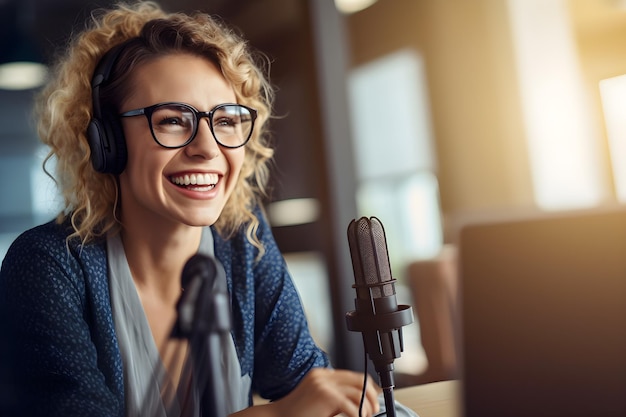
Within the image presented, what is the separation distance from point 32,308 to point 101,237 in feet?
0.47

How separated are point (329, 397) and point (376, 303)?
146mm

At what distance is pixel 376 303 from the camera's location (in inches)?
23.4

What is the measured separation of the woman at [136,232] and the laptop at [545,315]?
39 centimetres

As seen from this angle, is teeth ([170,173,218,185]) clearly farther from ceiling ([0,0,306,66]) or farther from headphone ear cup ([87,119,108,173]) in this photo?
ceiling ([0,0,306,66])

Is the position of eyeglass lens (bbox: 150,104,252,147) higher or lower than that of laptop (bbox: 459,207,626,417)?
higher

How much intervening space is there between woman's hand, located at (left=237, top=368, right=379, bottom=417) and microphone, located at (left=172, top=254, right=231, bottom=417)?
0.72 ft

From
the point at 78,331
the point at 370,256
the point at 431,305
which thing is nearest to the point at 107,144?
the point at 78,331

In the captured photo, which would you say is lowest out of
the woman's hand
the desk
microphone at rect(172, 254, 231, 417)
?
the desk

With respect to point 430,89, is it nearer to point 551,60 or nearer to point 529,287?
point 551,60

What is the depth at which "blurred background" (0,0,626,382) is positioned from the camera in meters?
1.09

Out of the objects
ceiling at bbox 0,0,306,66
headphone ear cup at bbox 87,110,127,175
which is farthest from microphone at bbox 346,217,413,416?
ceiling at bbox 0,0,306,66

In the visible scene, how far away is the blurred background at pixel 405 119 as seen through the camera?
3.57 ft

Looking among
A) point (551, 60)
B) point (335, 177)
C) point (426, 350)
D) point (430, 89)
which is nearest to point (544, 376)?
point (426, 350)

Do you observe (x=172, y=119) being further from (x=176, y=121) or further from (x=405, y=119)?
(x=405, y=119)
